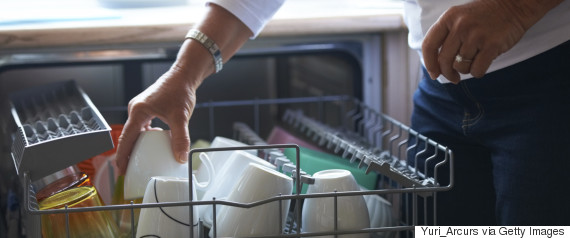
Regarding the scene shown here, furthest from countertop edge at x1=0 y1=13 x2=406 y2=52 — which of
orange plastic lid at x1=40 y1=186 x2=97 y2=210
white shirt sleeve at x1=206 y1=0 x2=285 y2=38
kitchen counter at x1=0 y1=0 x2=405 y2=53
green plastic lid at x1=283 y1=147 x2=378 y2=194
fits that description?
orange plastic lid at x1=40 y1=186 x2=97 y2=210

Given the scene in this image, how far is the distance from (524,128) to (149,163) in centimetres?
44

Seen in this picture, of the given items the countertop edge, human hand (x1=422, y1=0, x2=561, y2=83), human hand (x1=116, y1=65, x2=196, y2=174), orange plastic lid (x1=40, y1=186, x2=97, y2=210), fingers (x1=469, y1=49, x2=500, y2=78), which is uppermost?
the countertop edge

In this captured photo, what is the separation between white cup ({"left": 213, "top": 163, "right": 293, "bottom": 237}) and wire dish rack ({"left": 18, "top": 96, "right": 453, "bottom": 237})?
0.05 ft

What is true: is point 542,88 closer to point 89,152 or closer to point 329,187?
point 329,187

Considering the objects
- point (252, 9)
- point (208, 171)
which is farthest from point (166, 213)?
point (252, 9)

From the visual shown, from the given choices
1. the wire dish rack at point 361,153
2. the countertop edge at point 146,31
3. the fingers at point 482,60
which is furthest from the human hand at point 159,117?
the fingers at point 482,60

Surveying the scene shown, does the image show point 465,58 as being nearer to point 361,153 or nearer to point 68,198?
point 361,153

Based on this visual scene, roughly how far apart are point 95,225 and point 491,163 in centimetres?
51

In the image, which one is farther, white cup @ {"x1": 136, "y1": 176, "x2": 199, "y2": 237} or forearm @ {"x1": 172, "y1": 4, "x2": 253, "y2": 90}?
forearm @ {"x1": 172, "y1": 4, "x2": 253, "y2": 90}

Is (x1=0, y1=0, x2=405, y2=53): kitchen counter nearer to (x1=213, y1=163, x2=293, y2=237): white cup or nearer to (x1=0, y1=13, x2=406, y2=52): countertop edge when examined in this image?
(x1=0, y1=13, x2=406, y2=52): countertop edge

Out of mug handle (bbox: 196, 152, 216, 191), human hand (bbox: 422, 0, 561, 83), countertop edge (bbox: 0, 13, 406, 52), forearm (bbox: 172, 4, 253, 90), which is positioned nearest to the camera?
human hand (bbox: 422, 0, 561, 83)

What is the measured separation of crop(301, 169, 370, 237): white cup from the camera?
733mm

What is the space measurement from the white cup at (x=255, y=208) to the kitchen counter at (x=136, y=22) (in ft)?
1.42

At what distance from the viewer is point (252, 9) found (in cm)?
93
